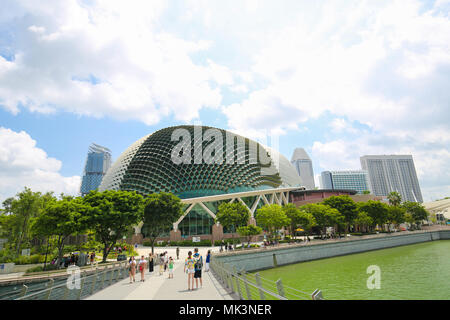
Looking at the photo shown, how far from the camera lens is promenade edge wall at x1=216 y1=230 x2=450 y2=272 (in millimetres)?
28469

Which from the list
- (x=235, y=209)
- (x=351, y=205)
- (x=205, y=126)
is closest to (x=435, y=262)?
(x=351, y=205)

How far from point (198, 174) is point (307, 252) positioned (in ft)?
104

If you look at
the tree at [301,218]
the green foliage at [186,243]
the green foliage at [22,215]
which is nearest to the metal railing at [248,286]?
the green foliage at [186,243]

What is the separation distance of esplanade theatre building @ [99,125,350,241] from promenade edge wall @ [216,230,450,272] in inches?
690

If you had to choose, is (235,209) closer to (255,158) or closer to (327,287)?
(327,287)

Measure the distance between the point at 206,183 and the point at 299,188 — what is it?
3049cm

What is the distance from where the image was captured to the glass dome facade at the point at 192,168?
56719mm

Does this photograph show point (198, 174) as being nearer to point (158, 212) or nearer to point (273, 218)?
point (273, 218)

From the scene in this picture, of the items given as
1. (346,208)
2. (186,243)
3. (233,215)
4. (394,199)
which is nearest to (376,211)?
(346,208)

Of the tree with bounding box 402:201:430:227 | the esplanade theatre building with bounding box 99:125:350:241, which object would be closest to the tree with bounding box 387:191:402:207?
the tree with bounding box 402:201:430:227

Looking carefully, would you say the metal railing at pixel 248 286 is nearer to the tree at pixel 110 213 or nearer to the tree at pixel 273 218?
the tree at pixel 110 213

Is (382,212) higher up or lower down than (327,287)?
higher up

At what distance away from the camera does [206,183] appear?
57.2 meters

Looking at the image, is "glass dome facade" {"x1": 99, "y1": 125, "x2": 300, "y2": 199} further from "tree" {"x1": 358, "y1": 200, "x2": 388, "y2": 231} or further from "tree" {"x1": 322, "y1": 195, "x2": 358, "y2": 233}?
"tree" {"x1": 358, "y1": 200, "x2": 388, "y2": 231}
